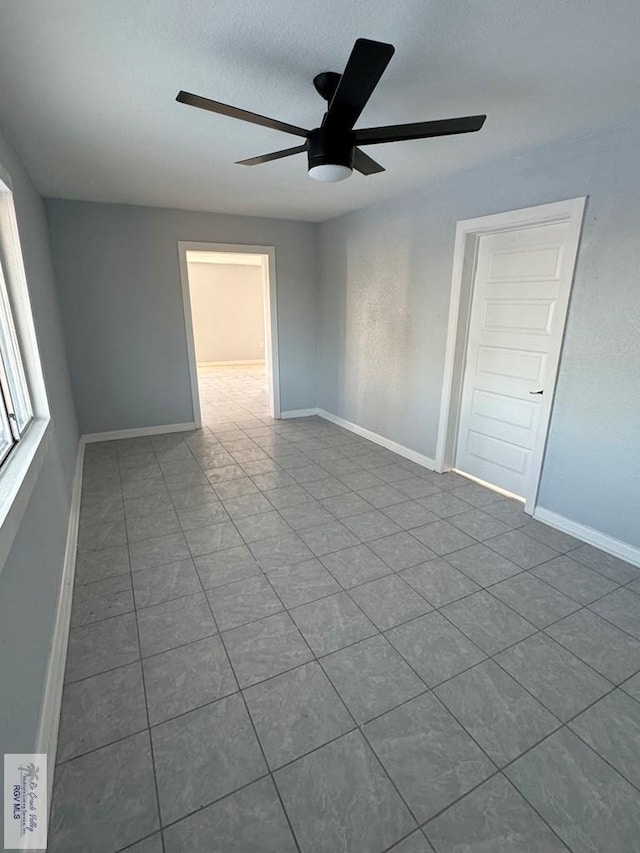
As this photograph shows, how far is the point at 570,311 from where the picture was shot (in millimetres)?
2539

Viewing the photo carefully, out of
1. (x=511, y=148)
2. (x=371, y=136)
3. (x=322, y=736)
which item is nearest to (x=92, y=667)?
(x=322, y=736)

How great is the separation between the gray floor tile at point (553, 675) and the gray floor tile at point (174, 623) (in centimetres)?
138

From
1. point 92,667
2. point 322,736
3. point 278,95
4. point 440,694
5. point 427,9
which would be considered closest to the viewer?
point 427,9

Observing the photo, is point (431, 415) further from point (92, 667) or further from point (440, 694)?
point (92, 667)

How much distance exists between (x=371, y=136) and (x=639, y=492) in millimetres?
2407

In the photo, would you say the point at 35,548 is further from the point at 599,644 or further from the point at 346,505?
the point at 599,644

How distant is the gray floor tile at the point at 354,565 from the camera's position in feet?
7.54

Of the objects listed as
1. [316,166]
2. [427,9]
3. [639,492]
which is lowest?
[639,492]

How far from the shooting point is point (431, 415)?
3.82 metres

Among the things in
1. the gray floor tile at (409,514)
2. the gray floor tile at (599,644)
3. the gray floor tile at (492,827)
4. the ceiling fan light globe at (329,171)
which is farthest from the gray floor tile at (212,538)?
the ceiling fan light globe at (329,171)

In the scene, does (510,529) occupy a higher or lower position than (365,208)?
lower

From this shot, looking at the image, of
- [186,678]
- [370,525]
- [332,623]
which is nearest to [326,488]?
[370,525]

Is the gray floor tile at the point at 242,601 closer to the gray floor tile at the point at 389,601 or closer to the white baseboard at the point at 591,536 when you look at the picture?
the gray floor tile at the point at 389,601

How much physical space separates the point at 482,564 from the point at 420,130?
2.26 m
